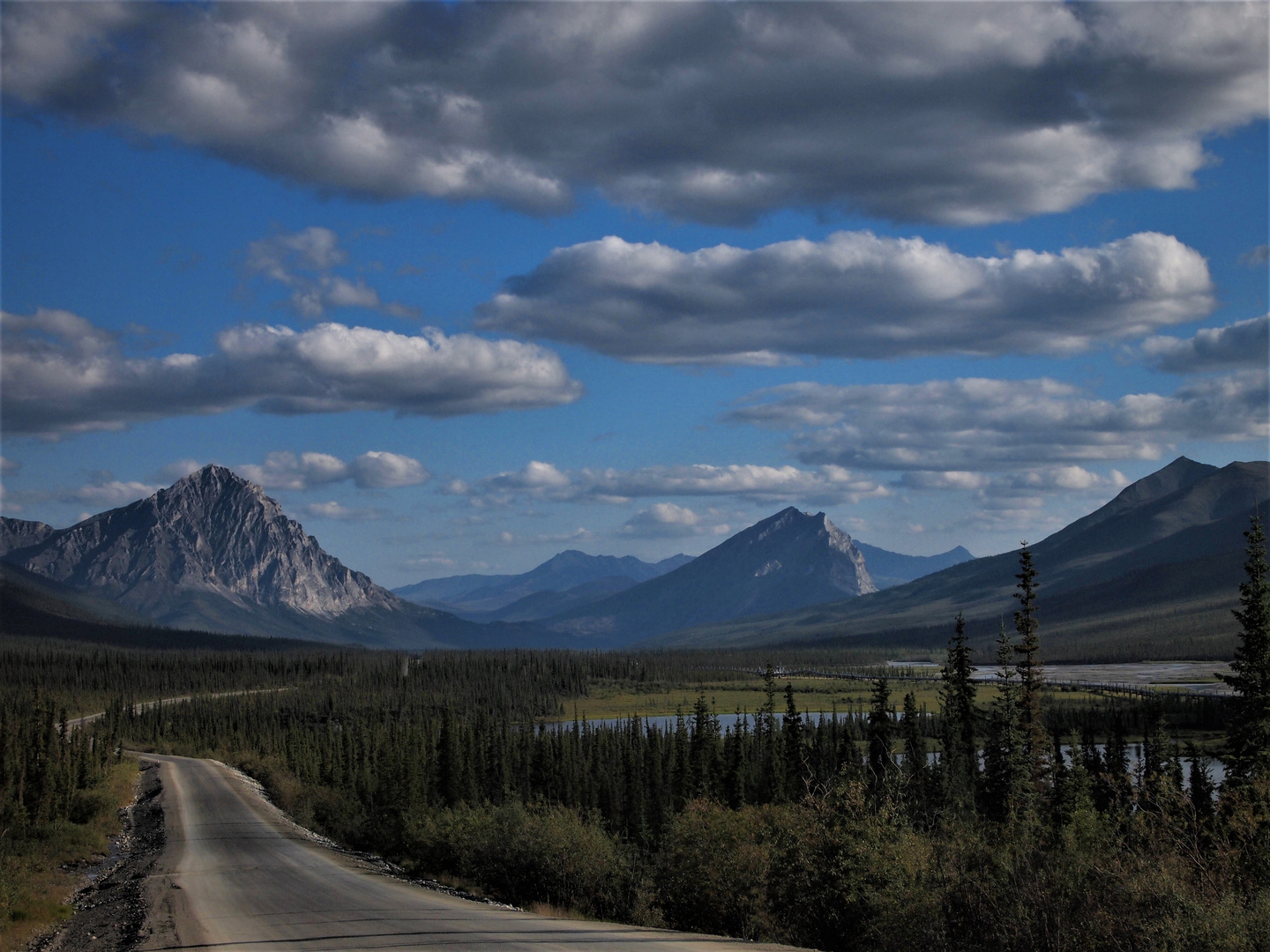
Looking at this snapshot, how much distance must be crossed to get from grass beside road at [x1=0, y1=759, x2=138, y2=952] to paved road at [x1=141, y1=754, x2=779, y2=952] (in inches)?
169

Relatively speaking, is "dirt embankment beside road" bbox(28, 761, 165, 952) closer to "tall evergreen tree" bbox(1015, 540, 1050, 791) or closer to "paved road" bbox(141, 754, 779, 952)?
"paved road" bbox(141, 754, 779, 952)

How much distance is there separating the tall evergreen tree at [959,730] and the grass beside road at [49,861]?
62224 millimetres

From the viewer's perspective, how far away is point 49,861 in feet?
→ 195

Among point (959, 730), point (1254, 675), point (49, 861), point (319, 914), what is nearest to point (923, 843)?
point (319, 914)

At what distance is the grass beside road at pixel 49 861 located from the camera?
39.1 m

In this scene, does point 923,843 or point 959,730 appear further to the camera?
point 959,730

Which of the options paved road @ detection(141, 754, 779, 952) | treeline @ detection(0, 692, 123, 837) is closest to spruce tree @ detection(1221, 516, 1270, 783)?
paved road @ detection(141, 754, 779, 952)

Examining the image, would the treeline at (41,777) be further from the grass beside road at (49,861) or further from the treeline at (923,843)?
the treeline at (923,843)

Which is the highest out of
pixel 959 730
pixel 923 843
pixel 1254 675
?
pixel 1254 675

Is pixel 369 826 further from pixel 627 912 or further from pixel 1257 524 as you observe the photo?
pixel 1257 524

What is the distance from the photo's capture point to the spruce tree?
175 ft

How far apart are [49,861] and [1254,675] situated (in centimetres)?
6828

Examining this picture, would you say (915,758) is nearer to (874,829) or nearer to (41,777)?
(874,829)

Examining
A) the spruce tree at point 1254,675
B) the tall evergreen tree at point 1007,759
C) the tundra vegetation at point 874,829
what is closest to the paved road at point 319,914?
the tundra vegetation at point 874,829
